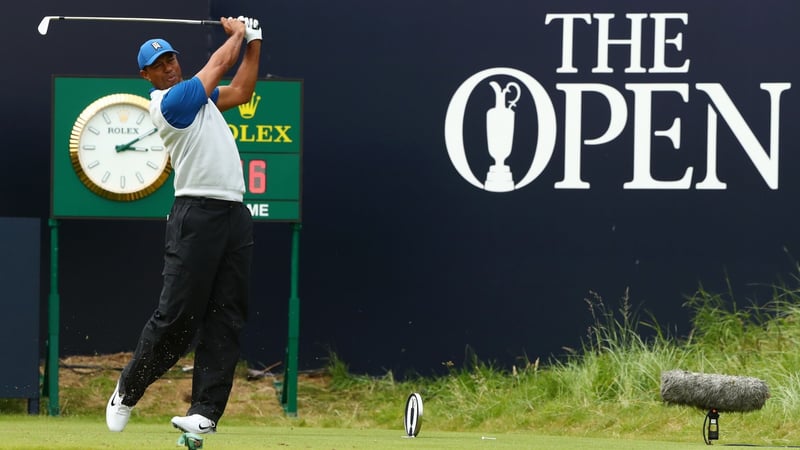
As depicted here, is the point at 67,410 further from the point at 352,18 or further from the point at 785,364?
the point at 785,364

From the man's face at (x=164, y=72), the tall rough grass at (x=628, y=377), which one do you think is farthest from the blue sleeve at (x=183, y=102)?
the tall rough grass at (x=628, y=377)

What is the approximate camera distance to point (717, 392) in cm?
698

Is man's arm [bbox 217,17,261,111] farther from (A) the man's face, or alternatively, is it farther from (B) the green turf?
(B) the green turf

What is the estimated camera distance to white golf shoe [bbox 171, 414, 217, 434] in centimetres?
556

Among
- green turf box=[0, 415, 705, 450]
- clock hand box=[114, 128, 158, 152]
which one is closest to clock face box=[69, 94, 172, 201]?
clock hand box=[114, 128, 158, 152]

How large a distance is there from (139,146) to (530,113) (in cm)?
317

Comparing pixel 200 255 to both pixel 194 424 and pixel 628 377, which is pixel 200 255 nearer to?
pixel 194 424

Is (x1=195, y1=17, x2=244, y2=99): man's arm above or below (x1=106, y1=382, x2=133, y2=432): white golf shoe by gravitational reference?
above

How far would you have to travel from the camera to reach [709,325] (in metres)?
10.9

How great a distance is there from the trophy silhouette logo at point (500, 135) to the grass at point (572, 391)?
1.19m

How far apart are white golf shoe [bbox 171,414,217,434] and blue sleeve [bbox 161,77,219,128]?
46.9 inches

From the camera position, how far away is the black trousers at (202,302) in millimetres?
5645

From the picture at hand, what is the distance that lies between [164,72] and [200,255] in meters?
0.86

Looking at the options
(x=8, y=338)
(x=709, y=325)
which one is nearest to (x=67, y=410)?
(x=8, y=338)
